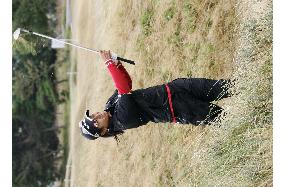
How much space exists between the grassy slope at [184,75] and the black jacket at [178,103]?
0.32 ft

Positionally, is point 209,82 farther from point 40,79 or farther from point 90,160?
point 40,79

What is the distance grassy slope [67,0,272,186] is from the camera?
82.0 inches

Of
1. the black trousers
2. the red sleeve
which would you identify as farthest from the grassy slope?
the red sleeve

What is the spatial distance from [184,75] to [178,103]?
961mm

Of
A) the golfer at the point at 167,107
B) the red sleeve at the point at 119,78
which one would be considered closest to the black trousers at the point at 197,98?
the golfer at the point at 167,107

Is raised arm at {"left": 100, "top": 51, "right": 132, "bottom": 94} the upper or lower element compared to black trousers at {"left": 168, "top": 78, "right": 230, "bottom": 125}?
upper

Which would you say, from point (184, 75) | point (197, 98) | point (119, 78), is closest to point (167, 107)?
point (197, 98)

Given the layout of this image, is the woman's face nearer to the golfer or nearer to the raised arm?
the golfer

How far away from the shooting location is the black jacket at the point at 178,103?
2.54 m

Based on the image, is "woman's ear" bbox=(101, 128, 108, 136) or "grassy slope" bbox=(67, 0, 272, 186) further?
"woman's ear" bbox=(101, 128, 108, 136)

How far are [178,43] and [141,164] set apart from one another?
3.34 ft

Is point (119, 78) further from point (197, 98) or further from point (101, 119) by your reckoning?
point (197, 98)

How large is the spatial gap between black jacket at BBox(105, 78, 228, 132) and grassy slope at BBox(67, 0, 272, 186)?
0.10 meters
